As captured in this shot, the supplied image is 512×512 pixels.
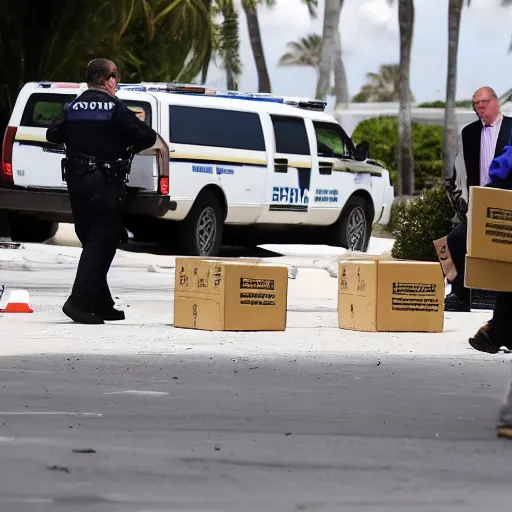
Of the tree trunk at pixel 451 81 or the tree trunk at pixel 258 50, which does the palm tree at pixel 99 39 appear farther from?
the tree trunk at pixel 258 50

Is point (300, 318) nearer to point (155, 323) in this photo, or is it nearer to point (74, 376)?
point (155, 323)

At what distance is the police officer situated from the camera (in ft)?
40.5

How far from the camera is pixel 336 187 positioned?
23375mm

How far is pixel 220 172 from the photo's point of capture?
70.7 feet

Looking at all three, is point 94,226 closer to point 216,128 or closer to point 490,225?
point 490,225

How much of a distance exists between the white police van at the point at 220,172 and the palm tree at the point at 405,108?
23322 mm

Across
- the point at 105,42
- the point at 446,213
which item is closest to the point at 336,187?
the point at 446,213

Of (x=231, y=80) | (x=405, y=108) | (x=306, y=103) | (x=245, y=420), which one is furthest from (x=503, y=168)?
(x=231, y=80)

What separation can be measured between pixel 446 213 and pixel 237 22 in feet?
124

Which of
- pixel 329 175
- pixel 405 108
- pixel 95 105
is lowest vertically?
pixel 329 175

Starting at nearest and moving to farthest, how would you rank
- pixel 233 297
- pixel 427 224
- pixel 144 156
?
pixel 233 297 < pixel 144 156 < pixel 427 224

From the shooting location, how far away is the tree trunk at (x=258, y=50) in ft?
184

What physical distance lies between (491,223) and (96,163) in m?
5.37

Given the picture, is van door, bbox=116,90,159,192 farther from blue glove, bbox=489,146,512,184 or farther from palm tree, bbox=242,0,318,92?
palm tree, bbox=242,0,318,92
